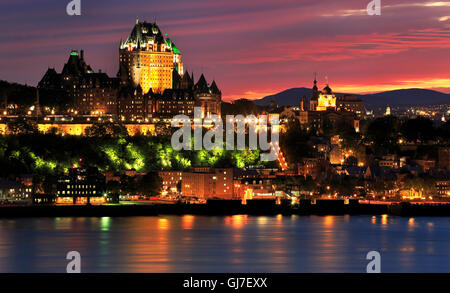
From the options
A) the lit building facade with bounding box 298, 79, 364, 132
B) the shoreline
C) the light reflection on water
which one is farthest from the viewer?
the lit building facade with bounding box 298, 79, 364, 132

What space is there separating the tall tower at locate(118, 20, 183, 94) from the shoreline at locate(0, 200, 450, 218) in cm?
3175

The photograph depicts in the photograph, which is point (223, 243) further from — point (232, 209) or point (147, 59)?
point (147, 59)

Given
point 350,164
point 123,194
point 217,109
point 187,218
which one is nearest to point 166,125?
point 217,109

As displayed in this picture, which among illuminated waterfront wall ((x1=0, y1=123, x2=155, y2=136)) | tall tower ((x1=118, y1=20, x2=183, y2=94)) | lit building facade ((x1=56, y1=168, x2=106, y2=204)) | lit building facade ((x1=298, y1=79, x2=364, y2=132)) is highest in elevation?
tall tower ((x1=118, y1=20, x2=183, y2=94))

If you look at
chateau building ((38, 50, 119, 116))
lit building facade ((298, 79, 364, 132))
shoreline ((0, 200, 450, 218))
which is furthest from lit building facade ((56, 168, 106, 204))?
lit building facade ((298, 79, 364, 132))

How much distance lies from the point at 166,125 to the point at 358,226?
101 feet

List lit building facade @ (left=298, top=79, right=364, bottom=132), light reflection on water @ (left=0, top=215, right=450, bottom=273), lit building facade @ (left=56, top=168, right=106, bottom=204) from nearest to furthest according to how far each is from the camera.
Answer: light reflection on water @ (left=0, top=215, right=450, bottom=273)
lit building facade @ (left=56, top=168, right=106, bottom=204)
lit building facade @ (left=298, top=79, right=364, bottom=132)

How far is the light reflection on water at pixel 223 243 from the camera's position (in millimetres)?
40281

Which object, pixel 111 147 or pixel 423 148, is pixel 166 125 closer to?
pixel 111 147

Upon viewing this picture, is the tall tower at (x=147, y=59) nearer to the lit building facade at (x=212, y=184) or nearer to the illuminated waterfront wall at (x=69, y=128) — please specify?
the illuminated waterfront wall at (x=69, y=128)

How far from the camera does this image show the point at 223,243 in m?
45.5

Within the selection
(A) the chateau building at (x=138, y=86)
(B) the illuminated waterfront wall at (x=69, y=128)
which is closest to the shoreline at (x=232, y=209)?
(B) the illuminated waterfront wall at (x=69, y=128)

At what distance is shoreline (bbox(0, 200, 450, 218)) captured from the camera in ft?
182

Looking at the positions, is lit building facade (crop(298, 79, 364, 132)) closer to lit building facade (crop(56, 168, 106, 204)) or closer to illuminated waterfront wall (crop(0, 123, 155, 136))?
illuminated waterfront wall (crop(0, 123, 155, 136))
